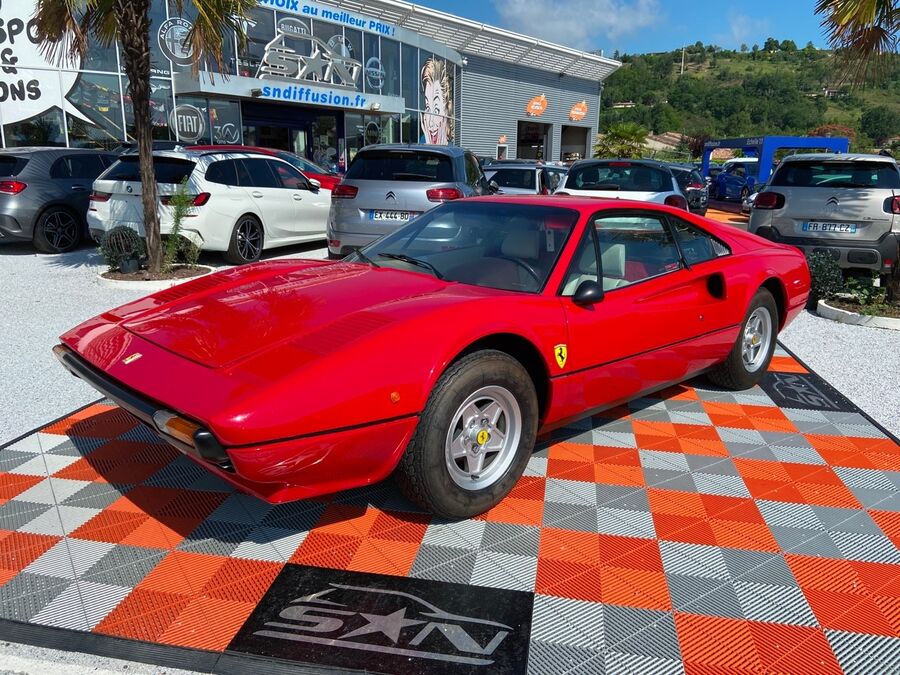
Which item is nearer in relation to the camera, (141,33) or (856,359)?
(856,359)

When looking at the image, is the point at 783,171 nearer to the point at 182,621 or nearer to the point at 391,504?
the point at 391,504

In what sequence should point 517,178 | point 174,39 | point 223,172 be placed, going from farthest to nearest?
point 174,39 < point 517,178 < point 223,172

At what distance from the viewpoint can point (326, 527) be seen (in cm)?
302

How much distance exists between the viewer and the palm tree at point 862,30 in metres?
6.79

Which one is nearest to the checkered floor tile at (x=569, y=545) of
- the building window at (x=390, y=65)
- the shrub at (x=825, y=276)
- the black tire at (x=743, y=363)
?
the black tire at (x=743, y=363)

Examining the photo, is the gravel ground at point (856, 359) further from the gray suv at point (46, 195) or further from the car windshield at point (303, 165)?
the gray suv at point (46, 195)

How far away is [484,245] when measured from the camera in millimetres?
3660

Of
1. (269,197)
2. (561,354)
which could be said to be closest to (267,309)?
(561,354)

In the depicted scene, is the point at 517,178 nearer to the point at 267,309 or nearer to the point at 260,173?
the point at 260,173

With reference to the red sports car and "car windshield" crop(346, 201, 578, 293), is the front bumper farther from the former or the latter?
"car windshield" crop(346, 201, 578, 293)

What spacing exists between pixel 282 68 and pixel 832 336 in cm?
1716

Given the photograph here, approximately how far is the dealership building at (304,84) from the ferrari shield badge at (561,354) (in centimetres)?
686

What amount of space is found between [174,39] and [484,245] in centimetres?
1611

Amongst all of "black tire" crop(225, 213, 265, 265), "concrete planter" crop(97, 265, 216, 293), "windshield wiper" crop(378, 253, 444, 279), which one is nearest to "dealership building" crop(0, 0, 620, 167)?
"black tire" crop(225, 213, 265, 265)
